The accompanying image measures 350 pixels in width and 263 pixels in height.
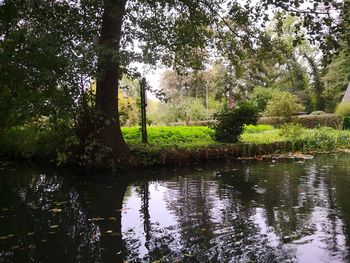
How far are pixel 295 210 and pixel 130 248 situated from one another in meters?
2.86

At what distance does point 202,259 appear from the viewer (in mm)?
4035

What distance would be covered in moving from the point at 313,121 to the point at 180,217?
20.0 metres

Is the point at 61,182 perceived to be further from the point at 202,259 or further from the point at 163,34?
the point at 202,259

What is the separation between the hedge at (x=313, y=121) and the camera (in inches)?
874

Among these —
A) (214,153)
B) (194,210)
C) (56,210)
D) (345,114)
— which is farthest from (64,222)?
(345,114)

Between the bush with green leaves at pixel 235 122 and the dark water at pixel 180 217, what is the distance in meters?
3.39

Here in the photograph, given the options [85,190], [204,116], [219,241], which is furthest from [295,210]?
[204,116]

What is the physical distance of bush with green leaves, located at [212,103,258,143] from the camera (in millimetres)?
13117

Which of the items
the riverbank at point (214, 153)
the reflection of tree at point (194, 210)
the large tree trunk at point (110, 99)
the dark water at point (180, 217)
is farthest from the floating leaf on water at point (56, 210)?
the riverbank at point (214, 153)

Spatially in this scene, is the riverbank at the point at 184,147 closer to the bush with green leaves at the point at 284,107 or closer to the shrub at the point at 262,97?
the bush with green leaves at the point at 284,107

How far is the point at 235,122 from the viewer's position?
1325cm

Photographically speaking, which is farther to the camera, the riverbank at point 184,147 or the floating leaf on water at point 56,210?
the riverbank at point 184,147

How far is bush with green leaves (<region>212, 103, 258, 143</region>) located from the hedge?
380 inches

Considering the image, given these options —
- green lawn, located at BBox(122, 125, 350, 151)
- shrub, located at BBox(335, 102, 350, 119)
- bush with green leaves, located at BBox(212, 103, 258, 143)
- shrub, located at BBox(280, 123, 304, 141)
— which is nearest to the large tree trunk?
green lawn, located at BBox(122, 125, 350, 151)
